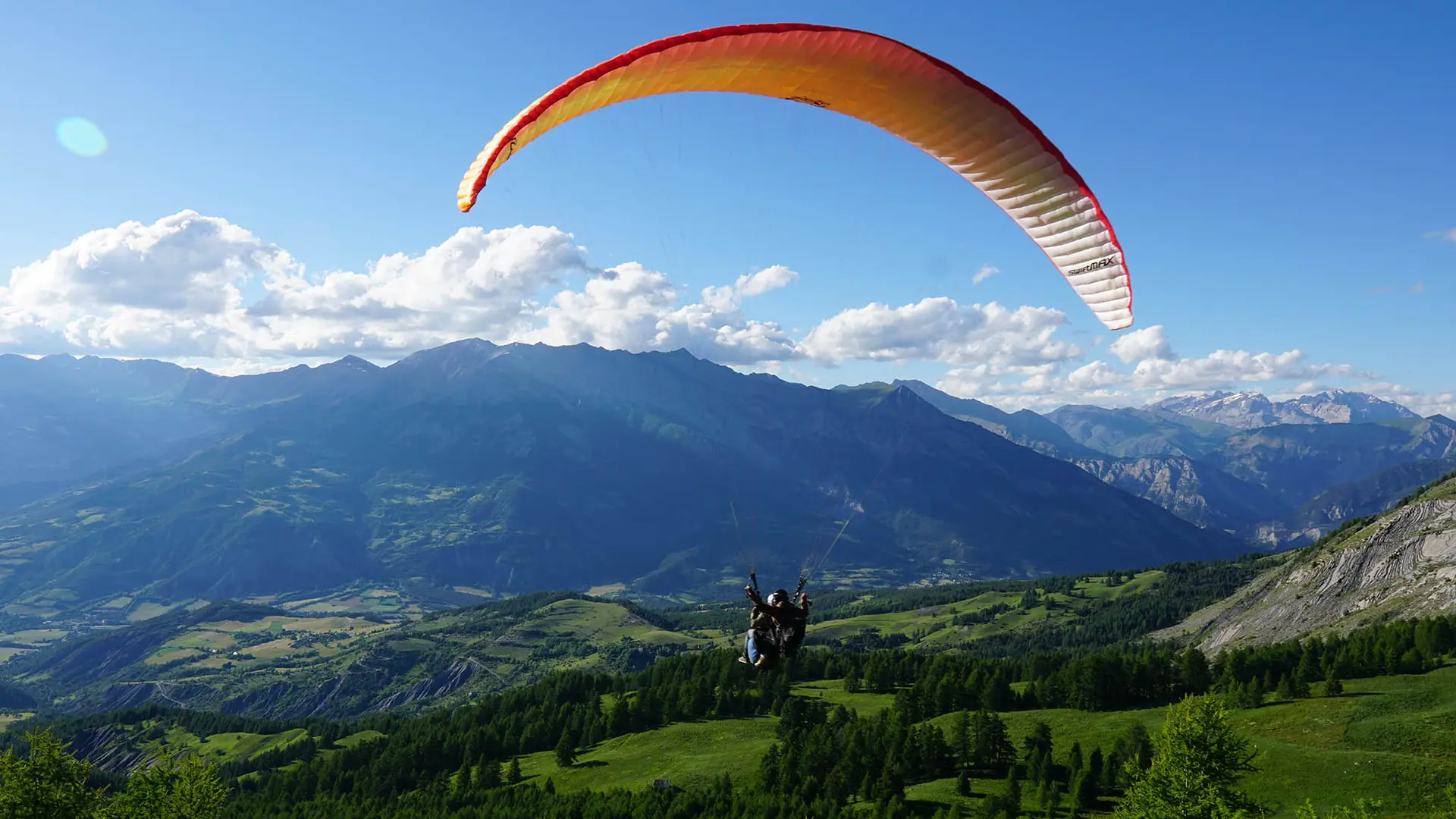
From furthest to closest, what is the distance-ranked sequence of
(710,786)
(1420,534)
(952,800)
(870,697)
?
(1420,534)
(870,697)
(710,786)
(952,800)

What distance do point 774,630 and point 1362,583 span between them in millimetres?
155030

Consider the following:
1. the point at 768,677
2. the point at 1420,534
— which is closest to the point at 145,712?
the point at 768,677

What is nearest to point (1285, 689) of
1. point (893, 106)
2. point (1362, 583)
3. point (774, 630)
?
point (774, 630)

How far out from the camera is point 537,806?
239 feet

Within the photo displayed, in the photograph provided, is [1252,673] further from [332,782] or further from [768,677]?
[332,782]

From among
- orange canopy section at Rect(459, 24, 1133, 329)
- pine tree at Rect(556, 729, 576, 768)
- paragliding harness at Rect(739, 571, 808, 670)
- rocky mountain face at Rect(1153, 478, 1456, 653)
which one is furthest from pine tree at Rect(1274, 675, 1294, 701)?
pine tree at Rect(556, 729, 576, 768)

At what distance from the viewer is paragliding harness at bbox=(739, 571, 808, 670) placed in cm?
1928

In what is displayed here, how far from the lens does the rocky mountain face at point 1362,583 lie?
11600 cm

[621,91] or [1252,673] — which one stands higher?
[621,91]

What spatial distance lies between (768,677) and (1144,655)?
43.6m

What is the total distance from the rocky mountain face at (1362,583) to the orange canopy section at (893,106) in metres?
116

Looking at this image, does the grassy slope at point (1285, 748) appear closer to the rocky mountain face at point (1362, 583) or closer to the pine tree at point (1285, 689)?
the pine tree at point (1285, 689)

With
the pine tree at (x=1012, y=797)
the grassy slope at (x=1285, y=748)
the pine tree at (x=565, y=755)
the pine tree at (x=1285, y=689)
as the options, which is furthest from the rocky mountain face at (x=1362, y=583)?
the pine tree at (x=565, y=755)

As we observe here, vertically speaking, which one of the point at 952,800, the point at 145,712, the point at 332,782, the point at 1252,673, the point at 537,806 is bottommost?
the point at 145,712
